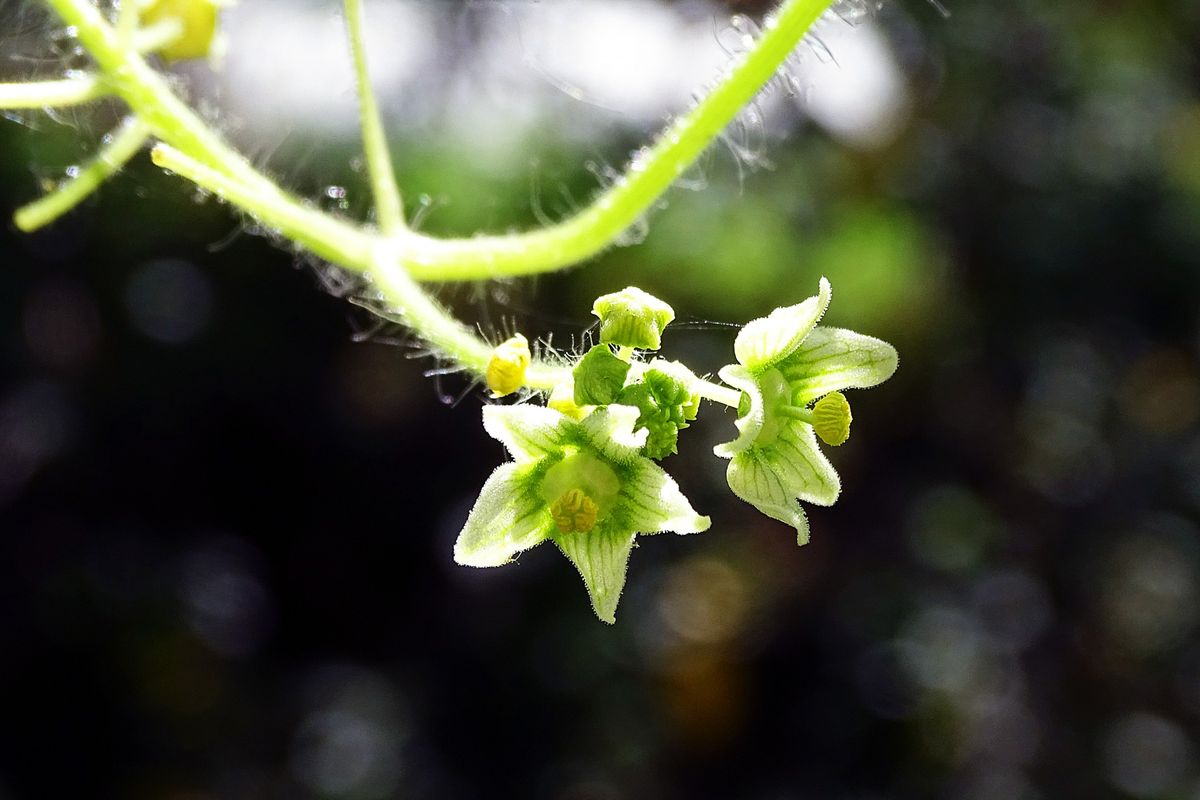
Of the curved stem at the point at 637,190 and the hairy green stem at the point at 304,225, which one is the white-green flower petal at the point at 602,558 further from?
the hairy green stem at the point at 304,225

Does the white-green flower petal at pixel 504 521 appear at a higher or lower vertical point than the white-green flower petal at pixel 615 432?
lower

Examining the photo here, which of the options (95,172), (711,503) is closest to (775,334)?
(95,172)

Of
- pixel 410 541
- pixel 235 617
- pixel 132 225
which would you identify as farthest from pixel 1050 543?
pixel 132 225

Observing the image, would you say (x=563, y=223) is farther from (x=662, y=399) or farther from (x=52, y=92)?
(x=52, y=92)

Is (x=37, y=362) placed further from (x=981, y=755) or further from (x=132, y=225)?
(x=981, y=755)

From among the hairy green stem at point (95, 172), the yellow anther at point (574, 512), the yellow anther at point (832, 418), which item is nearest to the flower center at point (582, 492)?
the yellow anther at point (574, 512)

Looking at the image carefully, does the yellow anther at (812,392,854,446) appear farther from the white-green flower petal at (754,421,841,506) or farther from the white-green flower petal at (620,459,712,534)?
the white-green flower petal at (620,459,712,534)

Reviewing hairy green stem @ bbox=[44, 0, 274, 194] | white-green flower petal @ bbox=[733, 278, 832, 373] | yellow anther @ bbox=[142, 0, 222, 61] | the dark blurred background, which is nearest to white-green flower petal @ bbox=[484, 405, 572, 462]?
white-green flower petal @ bbox=[733, 278, 832, 373]
